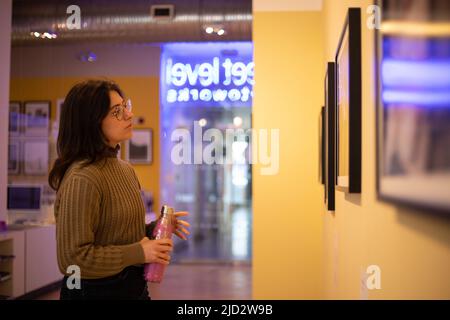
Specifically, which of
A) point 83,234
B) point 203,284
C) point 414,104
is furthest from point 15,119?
point 414,104

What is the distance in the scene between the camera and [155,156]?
7039 millimetres

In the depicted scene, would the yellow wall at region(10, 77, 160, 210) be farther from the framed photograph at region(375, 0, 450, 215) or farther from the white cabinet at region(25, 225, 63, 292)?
the framed photograph at region(375, 0, 450, 215)

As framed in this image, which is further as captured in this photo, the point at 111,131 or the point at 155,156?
the point at 155,156

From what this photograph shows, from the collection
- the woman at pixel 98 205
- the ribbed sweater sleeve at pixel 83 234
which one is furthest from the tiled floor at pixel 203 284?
the ribbed sweater sleeve at pixel 83 234

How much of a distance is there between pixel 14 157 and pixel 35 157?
43 cm

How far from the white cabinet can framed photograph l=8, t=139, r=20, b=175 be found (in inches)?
82.1

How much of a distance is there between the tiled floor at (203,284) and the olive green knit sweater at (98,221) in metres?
3.60

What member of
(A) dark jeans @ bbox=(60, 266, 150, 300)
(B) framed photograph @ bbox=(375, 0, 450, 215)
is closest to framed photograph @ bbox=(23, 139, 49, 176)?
(A) dark jeans @ bbox=(60, 266, 150, 300)

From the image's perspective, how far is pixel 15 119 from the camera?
22.1ft

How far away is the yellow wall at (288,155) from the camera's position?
3508mm

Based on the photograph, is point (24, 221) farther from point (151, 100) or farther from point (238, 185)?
point (238, 185)

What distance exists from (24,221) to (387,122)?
5.38 m

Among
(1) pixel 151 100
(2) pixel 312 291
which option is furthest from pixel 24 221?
(2) pixel 312 291

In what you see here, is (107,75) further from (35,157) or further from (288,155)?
(288,155)
